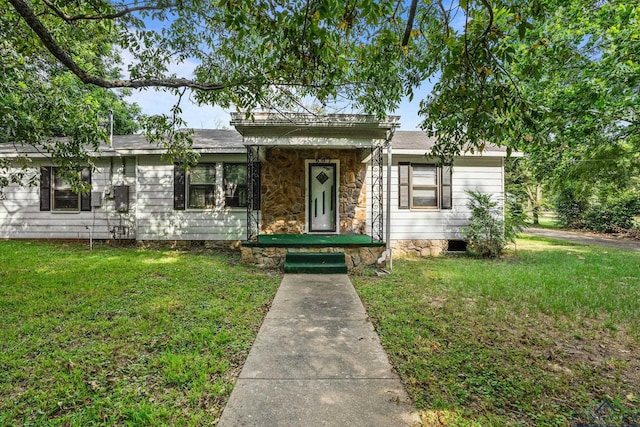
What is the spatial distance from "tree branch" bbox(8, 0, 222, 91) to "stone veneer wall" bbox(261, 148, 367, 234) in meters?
4.39

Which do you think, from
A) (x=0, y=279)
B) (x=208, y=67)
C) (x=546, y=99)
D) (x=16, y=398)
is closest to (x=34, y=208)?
(x=0, y=279)

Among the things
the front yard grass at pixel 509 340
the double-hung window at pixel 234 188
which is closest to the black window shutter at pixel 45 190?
the double-hung window at pixel 234 188

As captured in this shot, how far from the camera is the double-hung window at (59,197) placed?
893 centimetres

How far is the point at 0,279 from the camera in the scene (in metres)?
5.30

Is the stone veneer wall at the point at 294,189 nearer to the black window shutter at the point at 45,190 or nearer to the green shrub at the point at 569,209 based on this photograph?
the black window shutter at the point at 45,190

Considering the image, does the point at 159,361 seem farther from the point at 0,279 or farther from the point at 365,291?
the point at 0,279

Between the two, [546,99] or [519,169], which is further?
[519,169]

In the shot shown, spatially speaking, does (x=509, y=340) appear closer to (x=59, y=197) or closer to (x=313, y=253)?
(x=313, y=253)

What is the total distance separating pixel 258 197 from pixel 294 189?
102 cm

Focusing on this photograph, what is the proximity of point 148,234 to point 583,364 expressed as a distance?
31.2ft

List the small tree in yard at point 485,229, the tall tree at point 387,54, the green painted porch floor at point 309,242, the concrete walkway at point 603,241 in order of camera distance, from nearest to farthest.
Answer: the tall tree at point 387,54, the green painted porch floor at point 309,242, the small tree in yard at point 485,229, the concrete walkway at point 603,241

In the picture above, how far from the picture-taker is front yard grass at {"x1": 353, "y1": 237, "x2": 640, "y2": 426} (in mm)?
2223

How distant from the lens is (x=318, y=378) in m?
2.42

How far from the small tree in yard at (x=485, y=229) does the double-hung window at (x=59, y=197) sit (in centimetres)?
1108
